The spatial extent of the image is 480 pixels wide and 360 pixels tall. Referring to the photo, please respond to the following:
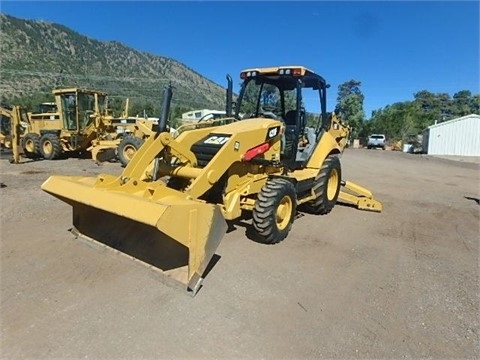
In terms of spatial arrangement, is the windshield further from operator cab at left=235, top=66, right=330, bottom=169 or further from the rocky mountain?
the rocky mountain

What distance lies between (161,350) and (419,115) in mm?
50488

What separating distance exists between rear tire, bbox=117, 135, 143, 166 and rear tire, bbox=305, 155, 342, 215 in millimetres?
7816

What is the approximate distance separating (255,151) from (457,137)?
33.3 metres

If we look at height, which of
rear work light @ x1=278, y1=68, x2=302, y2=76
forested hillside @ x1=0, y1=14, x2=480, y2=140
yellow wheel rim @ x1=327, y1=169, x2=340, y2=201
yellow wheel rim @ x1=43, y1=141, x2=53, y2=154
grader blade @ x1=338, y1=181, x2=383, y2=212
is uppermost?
forested hillside @ x1=0, y1=14, x2=480, y2=140

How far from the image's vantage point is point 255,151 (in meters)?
5.27

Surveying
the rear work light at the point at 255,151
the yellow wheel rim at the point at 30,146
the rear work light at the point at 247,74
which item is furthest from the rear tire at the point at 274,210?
the yellow wheel rim at the point at 30,146

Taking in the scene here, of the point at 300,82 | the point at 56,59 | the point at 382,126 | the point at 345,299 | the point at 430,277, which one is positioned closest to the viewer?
the point at 345,299

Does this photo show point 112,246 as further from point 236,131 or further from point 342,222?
point 342,222

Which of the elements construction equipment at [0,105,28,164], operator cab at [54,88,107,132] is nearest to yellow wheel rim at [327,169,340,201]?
operator cab at [54,88,107,132]

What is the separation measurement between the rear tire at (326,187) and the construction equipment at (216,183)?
0.7 inches

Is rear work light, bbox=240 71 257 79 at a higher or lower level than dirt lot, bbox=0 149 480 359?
higher

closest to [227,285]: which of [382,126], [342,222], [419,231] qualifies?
[342,222]

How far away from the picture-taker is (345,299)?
3.80 m

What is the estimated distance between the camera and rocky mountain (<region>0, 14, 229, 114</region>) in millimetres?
50875
